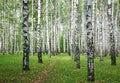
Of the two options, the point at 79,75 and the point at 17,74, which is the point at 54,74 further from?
the point at 17,74

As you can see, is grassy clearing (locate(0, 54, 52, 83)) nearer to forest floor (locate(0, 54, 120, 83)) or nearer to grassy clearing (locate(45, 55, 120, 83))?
forest floor (locate(0, 54, 120, 83))

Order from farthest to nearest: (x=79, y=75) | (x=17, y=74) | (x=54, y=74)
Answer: (x=54, y=74) → (x=79, y=75) → (x=17, y=74)

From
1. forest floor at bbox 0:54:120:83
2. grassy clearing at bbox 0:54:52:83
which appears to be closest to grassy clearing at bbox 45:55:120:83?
forest floor at bbox 0:54:120:83

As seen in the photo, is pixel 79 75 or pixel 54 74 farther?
pixel 54 74

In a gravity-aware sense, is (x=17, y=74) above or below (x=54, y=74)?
above

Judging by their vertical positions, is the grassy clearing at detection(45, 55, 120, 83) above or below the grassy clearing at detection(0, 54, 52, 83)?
below

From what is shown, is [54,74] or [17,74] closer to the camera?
[17,74]

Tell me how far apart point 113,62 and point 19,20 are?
131 ft

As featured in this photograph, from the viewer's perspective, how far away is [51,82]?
12797 millimetres

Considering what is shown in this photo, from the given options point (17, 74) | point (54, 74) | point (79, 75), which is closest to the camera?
point (17, 74)

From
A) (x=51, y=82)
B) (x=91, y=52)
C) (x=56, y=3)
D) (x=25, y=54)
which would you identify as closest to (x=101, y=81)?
(x=91, y=52)

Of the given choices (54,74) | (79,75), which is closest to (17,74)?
(54,74)

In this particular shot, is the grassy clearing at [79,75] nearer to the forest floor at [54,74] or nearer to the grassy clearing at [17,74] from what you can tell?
the forest floor at [54,74]

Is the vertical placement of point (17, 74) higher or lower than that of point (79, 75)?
higher
